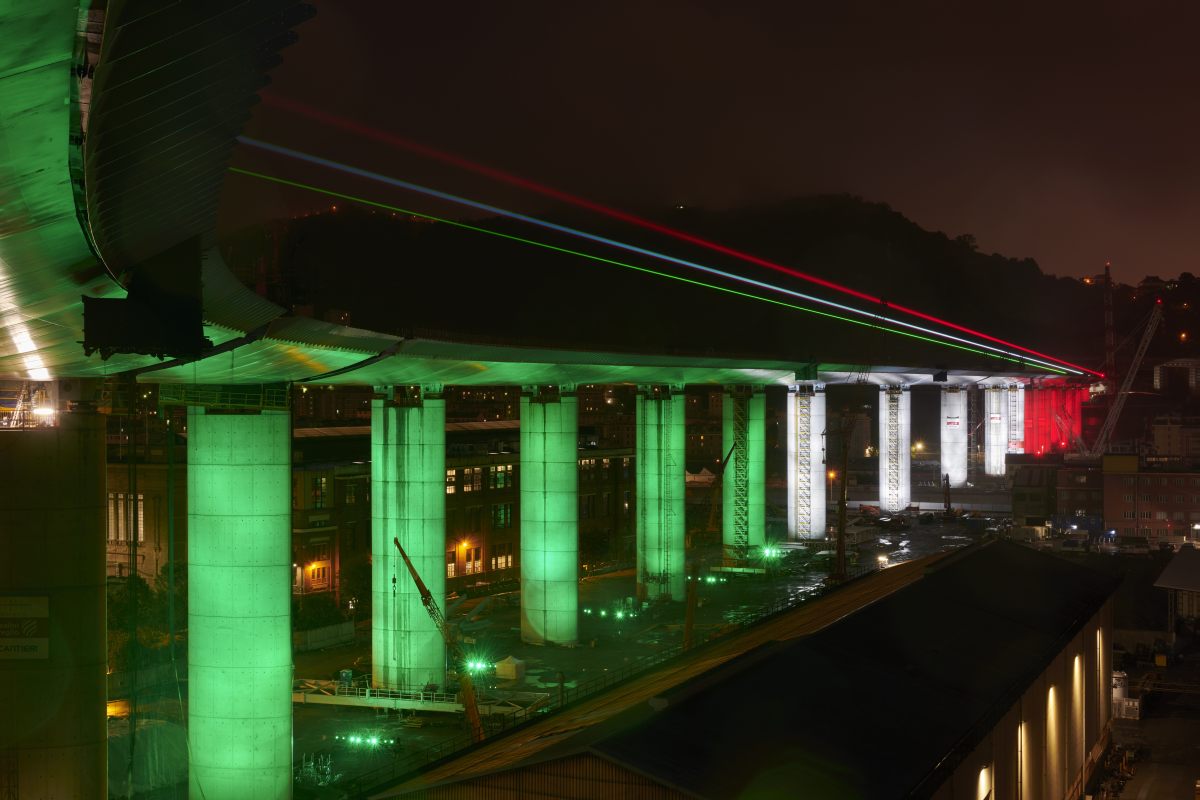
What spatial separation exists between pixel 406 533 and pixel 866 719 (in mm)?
19694

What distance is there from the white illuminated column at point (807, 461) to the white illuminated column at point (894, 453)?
23761mm

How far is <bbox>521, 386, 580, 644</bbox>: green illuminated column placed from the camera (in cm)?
4488

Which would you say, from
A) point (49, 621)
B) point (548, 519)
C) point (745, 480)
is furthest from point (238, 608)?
point (745, 480)

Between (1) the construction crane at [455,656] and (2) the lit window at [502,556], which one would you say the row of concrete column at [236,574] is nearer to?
(1) the construction crane at [455,656]

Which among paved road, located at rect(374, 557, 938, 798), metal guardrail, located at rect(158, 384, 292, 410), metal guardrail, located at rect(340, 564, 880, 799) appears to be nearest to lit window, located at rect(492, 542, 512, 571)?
metal guardrail, located at rect(340, 564, 880, 799)

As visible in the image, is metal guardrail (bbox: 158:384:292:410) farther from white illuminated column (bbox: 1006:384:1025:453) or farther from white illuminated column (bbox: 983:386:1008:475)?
white illuminated column (bbox: 1006:384:1025:453)

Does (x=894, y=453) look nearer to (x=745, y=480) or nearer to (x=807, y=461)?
(x=807, y=461)

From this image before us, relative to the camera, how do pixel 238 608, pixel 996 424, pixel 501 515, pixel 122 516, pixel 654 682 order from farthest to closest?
pixel 996 424
pixel 501 515
pixel 122 516
pixel 654 682
pixel 238 608

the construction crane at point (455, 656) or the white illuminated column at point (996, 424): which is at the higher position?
the white illuminated column at point (996, 424)

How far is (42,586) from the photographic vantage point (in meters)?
17.0

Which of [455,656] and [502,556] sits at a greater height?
[455,656]

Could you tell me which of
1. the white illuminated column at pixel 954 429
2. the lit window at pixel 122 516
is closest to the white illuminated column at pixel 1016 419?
the white illuminated column at pixel 954 429

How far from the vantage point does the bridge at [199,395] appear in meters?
8.73

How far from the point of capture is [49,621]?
16938mm
